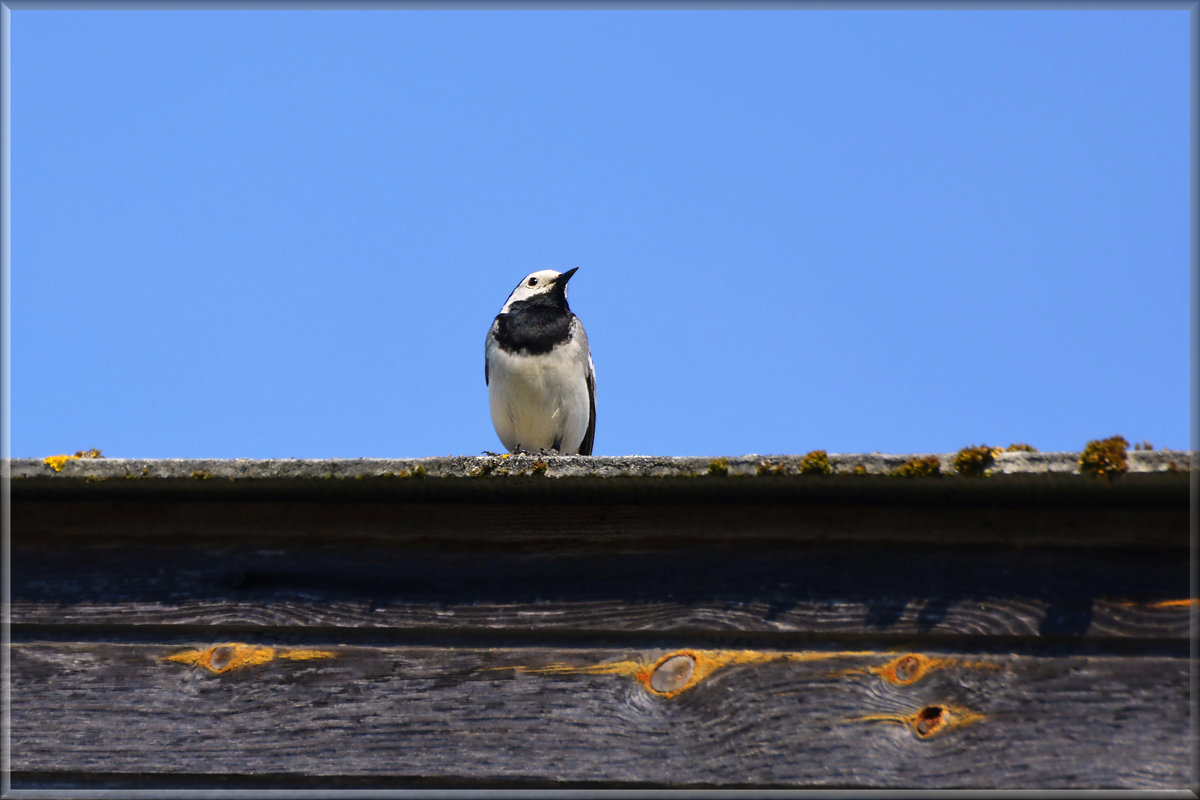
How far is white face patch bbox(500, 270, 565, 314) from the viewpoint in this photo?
8828 mm

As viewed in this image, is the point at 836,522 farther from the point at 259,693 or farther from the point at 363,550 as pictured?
the point at 259,693

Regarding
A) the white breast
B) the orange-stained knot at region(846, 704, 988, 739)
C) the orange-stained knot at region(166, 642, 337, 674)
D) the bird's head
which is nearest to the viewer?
the orange-stained knot at region(846, 704, 988, 739)

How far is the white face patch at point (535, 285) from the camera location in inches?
348

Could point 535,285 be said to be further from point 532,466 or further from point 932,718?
point 932,718

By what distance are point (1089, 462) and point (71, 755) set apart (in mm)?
2922

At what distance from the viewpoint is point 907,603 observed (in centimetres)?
294

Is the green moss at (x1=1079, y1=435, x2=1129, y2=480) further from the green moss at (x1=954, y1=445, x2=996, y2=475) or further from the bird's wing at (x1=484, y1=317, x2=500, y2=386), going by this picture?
the bird's wing at (x1=484, y1=317, x2=500, y2=386)

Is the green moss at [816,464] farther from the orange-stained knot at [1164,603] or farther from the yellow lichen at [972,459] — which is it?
the orange-stained knot at [1164,603]

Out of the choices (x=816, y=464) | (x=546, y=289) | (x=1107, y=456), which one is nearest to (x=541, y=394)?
(x=546, y=289)

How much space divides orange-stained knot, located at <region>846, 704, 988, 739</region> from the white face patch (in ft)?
20.6

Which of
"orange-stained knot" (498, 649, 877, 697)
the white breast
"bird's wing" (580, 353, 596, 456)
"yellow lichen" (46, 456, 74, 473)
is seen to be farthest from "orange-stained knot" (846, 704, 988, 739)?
"bird's wing" (580, 353, 596, 456)

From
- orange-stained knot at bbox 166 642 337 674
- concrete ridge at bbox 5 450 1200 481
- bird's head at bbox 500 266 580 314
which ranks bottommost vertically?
orange-stained knot at bbox 166 642 337 674

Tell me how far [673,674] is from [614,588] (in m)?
0.31

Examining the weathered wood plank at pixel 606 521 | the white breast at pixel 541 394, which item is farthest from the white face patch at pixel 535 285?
the weathered wood plank at pixel 606 521
